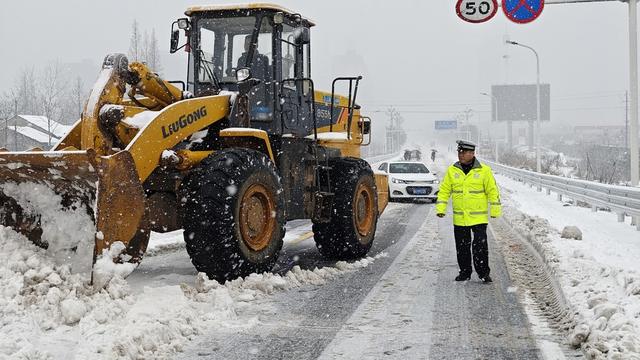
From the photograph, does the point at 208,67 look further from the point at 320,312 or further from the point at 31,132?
the point at 31,132

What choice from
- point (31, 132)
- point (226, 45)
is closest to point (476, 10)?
point (226, 45)

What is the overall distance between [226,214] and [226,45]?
269cm

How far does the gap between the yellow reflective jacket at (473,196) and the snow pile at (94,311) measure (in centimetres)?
267

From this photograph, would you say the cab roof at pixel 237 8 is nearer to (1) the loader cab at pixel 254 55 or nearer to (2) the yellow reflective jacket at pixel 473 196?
(1) the loader cab at pixel 254 55

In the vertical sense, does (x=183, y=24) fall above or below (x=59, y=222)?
above

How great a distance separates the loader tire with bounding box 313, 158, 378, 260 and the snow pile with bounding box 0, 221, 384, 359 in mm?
2678

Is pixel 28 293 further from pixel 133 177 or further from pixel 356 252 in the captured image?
pixel 356 252

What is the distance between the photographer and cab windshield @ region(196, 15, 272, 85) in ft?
25.4

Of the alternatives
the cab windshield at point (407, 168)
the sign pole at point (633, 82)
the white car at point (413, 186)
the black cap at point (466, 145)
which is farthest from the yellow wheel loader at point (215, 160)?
the cab windshield at point (407, 168)

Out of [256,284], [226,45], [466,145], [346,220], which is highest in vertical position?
[226,45]

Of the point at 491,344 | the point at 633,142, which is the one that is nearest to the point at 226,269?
the point at 491,344

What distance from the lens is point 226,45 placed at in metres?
7.87

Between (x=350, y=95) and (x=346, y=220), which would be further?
(x=350, y=95)

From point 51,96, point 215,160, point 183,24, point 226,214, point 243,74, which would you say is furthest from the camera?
point 51,96
